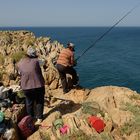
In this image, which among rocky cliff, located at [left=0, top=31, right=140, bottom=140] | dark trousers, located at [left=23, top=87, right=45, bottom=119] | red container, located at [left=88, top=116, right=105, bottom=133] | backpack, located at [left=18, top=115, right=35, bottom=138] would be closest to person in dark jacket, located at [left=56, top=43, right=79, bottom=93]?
rocky cliff, located at [left=0, top=31, right=140, bottom=140]

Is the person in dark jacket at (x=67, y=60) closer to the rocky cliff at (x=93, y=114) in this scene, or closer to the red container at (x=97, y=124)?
the rocky cliff at (x=93, y=114)

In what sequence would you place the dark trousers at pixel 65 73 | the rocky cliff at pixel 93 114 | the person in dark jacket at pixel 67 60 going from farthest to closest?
the dark trousers at pixel 65 73, the person in dark jacket at pixel 67 60, the rocky cliff at pixel 93 114

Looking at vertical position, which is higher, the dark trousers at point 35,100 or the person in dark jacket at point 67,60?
the person in dark jacket at point 67,60

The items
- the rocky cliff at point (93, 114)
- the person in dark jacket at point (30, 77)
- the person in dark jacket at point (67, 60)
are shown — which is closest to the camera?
the rocky cliff at point (93, 114)

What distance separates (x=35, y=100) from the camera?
12.0 m

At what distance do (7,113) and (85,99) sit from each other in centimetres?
436

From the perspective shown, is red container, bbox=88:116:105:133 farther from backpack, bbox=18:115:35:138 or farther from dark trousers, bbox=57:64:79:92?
dark trousers, bbox=57:64:79:92

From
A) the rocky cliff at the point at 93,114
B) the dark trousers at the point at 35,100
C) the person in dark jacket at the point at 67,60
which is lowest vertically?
the rocky cliff at the point at 93,114

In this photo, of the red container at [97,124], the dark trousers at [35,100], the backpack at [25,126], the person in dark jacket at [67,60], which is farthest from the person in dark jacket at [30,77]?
the person in dark jacket at [67,60]

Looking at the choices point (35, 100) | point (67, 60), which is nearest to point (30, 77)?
point (35, 100)

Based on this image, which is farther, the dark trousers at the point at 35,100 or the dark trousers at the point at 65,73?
the dark trousers at the point at 65,73

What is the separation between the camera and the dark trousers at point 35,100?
11.7 metres

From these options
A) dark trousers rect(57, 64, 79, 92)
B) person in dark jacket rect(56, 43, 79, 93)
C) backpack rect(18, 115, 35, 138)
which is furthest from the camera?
dark trousers rect(57, 64, 79, 92)

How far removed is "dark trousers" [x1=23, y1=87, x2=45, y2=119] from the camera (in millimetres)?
11734
